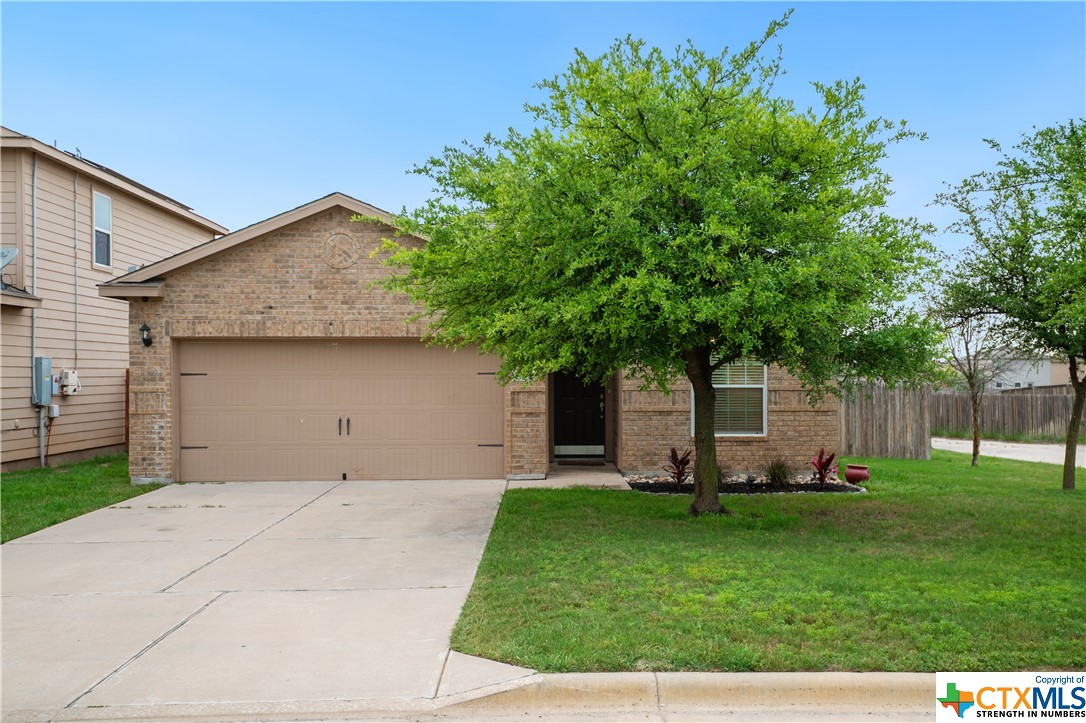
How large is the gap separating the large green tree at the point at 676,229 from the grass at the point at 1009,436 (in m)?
17.6

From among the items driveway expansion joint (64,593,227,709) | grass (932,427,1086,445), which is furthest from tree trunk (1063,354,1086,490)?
driveway expansion joint (64,593,227,709)

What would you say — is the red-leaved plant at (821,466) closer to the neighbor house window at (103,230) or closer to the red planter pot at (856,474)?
the red planter pot at (856,474)

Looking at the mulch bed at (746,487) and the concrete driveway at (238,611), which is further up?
the mulch bed at (746,487)

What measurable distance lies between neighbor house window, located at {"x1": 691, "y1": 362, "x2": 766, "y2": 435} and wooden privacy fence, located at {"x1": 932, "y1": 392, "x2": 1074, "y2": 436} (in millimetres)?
14104

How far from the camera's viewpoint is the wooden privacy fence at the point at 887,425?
16344mm

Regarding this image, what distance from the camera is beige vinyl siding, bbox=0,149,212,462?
540 inches

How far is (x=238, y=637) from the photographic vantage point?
524 centimetres

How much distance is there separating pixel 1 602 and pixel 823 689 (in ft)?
20.6

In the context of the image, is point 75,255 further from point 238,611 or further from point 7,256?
point 238,611

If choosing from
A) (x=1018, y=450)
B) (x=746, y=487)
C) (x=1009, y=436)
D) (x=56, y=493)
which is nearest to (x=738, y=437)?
(x=746, y=487)

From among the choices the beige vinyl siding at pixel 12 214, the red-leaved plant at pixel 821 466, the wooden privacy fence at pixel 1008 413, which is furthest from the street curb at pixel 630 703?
the wooden privacy fence at pixel 1008 413

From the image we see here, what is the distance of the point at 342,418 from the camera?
498 inches

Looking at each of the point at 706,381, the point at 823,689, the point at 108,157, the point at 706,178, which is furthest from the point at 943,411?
the point at 108,157

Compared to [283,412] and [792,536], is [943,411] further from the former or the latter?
[283,412]
